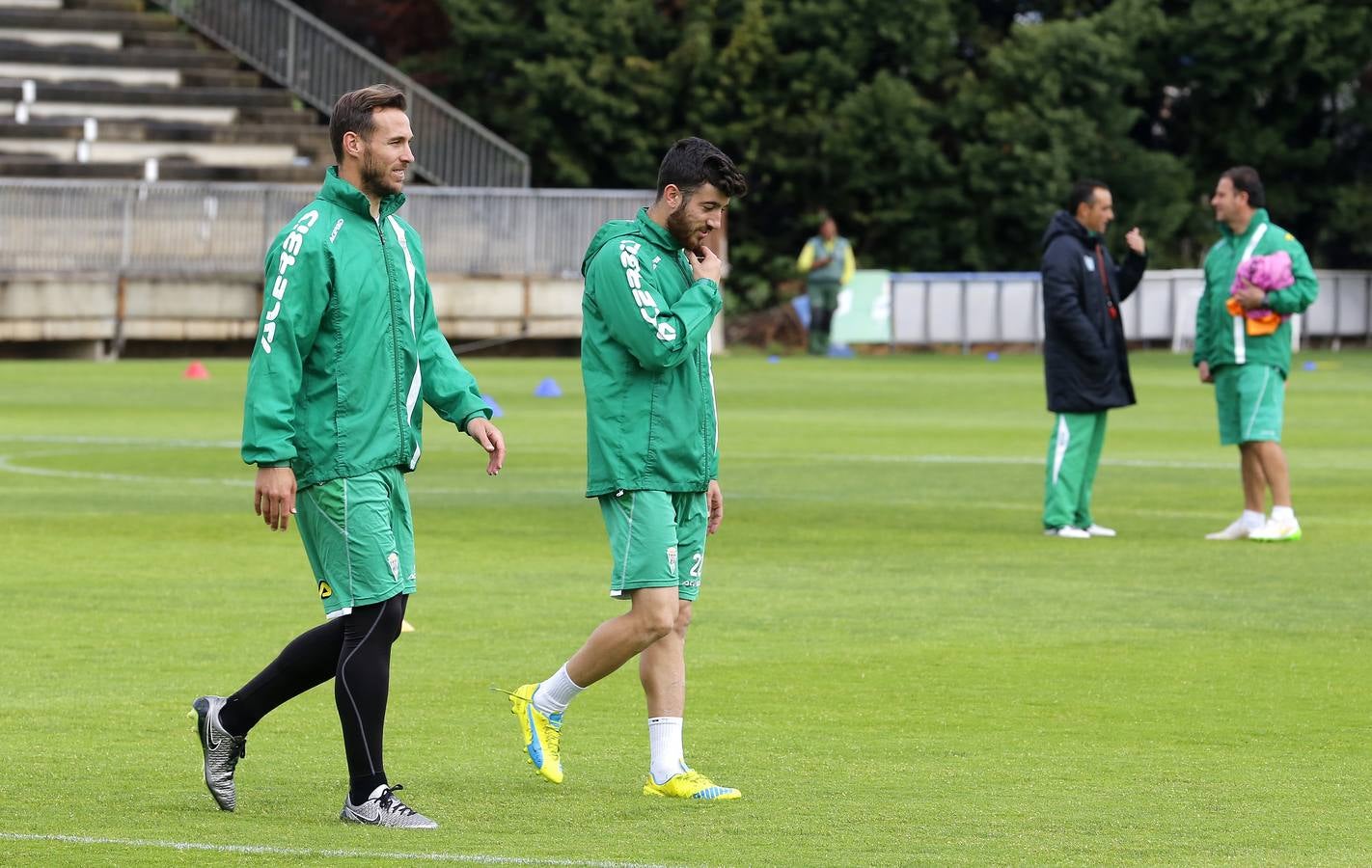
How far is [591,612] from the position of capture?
11.3 meters

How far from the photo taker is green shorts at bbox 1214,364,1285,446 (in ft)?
47.4

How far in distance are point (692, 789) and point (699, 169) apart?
A: 1.72 metres

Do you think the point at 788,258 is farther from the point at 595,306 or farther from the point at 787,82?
the point at 595,306

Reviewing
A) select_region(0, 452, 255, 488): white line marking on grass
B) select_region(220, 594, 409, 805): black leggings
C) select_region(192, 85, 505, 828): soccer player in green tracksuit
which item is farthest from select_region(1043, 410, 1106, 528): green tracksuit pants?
select_region(220, 594, 409, 805): black leggings

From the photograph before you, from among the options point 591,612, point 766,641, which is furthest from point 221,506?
point 766,641

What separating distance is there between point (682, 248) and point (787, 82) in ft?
147

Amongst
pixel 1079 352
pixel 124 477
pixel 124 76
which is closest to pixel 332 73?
pixel 124 76

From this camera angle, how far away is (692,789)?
6926 millimetres

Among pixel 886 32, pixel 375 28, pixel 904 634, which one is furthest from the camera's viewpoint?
pixel 375 28

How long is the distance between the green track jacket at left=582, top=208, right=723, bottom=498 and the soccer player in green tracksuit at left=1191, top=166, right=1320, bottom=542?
7.99 m

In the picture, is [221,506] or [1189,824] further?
[221,506]

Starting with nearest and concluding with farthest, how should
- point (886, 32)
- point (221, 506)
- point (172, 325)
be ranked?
1. point (221, 506)
2. point (172, 325)
3. point (886, 32)

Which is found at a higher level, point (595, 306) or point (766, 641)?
point (595, 306)

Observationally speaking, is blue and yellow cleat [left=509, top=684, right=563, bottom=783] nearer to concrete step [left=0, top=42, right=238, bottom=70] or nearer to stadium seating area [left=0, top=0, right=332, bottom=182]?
stadium seating area [left=0, top=0, right=332, bottom=182]
